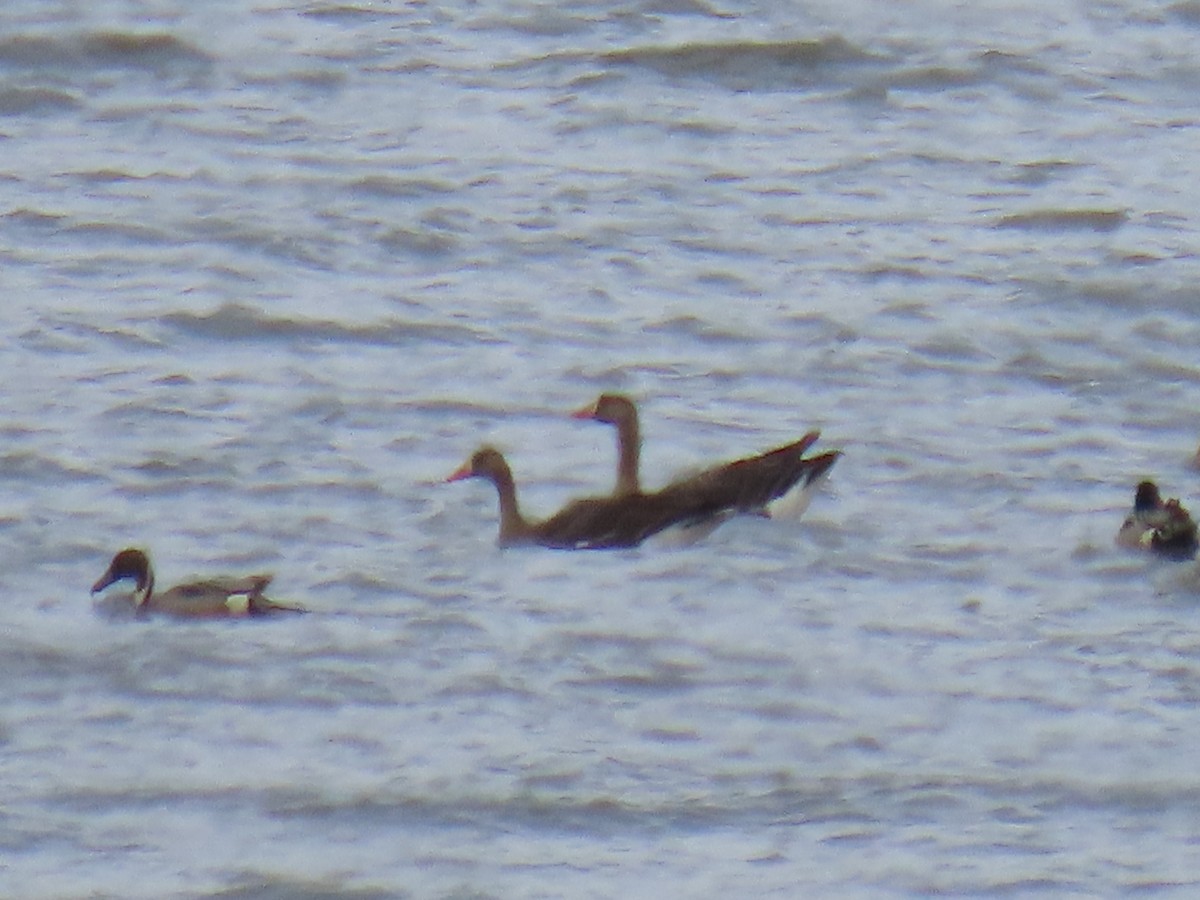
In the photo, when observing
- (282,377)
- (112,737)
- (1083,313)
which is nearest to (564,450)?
(282,377)

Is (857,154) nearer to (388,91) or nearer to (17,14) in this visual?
(388,91)

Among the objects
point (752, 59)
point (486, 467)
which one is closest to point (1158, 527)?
point (486, 467)

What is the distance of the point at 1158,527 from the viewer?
34.0 ft

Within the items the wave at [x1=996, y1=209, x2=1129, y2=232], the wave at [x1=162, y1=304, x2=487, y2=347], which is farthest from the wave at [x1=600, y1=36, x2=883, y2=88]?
the wave at [x1=162, y1=304, x2=487, y2=347]

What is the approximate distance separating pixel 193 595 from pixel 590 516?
5.72ft

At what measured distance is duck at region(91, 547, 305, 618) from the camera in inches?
382

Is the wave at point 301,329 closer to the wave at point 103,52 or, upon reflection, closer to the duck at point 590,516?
the duck at point 590,516

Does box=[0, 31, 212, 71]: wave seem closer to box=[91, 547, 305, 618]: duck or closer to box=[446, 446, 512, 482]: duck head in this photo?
box=[446, 446, 512, 482]: duck head

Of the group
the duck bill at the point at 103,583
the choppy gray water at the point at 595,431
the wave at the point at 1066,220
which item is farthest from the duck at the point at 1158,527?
the wave at the point at 1066,220

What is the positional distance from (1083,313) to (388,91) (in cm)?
475

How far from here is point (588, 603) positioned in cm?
1031

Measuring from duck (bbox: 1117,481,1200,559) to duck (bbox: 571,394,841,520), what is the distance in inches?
43.8

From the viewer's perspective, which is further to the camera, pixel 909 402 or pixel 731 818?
pixel 909 402

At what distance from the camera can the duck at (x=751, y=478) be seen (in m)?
11.1
